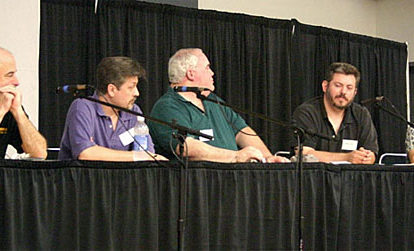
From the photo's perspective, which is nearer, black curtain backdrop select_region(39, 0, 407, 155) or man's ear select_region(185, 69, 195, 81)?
man's ear select_region(185, 69, 195, 81)

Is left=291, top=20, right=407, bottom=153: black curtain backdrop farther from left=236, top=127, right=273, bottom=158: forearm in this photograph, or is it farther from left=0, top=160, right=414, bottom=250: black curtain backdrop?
left=0, top=160, right=414, bottom=250: black curtain backdrop

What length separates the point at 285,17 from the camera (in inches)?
278

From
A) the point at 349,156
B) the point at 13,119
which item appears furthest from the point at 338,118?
the point at 13,119

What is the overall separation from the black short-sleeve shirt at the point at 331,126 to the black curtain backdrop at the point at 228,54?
202 cm

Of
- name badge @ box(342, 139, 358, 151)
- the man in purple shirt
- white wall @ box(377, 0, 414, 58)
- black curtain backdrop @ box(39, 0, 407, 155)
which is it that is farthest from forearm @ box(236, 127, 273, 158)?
white wall @ box(377, 0, 414, 58)

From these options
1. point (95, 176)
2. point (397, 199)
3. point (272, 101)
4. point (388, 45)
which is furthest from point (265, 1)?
point (95, 176)

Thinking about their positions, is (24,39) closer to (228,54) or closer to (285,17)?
(228,54)

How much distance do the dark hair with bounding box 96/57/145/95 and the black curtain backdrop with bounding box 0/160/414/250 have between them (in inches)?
31.7

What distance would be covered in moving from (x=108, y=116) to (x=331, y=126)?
1.59 meters

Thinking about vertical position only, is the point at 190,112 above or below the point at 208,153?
above

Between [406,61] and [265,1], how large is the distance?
1.98m

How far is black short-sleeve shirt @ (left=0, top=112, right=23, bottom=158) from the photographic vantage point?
121 inches

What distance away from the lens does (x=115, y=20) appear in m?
5.67

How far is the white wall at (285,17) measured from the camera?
4.21 metres
